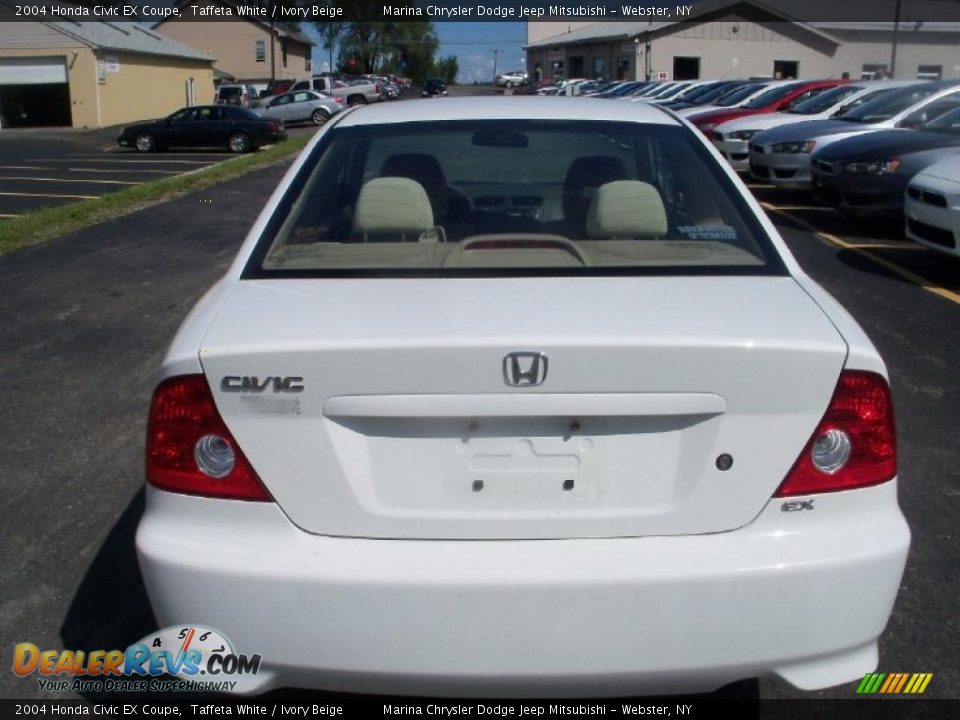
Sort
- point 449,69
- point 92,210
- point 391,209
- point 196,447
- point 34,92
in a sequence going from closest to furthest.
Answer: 1. point 196,447
2. point 391,209
3. point 92,210
4. point 34,92
5. point 449,69

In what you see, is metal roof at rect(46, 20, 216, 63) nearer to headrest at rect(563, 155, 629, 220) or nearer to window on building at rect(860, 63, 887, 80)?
window on building at rect(860, 63, 887, 80)

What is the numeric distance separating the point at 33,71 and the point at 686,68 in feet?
108

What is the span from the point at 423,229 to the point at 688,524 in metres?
1.48

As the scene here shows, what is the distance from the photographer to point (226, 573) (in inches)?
91.9

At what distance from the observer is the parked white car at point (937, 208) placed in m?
8.54

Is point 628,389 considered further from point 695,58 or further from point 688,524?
point 695,58

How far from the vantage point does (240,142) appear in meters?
28.4

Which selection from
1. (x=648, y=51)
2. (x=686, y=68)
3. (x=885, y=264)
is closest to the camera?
(x=885, y=264)

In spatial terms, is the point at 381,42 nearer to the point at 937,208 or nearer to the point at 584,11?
the point at 584,11

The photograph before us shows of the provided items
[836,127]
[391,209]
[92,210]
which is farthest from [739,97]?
[391,209]

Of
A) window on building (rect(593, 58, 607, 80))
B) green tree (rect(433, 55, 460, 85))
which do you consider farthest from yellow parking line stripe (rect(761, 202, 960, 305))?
green tree (rect(433, 55, 460, 85))

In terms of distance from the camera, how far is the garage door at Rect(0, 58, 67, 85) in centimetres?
3788

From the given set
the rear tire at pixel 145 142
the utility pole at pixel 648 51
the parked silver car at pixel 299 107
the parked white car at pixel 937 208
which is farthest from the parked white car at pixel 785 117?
the utility pole at pixel 648 51

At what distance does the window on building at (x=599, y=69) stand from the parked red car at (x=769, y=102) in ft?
144
